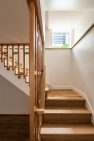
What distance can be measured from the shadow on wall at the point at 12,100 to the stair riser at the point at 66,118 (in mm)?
2186

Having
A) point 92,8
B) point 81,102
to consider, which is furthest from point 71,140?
point 92,8

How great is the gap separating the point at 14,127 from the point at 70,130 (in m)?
2.54

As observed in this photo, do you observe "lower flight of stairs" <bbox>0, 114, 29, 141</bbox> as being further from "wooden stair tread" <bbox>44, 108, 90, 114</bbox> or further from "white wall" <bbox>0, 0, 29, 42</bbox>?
"white wall" <bbox>0, 0, 29, 42</bbox>

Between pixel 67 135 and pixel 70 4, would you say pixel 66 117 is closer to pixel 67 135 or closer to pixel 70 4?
pixel 67 135

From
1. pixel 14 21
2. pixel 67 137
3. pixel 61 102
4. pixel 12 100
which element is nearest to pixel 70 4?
pixel 14 21

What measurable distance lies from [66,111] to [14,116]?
251 cm

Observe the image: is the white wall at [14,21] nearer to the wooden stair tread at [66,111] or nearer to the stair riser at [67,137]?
the wooden stair tread at [66,111]

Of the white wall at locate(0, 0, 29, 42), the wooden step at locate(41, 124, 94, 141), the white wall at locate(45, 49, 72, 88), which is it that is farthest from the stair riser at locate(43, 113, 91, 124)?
the white wall at locate(45, 49, 72, 88)

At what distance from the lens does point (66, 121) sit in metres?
3.58

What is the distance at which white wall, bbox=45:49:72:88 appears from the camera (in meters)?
6.03

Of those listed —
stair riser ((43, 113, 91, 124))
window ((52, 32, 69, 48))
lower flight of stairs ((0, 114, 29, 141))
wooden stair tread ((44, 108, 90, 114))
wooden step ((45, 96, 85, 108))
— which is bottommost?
lower flight of stairs ((0, 114, 29, 141))

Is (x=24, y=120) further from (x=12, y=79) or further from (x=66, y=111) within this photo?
(x=66, y=111)

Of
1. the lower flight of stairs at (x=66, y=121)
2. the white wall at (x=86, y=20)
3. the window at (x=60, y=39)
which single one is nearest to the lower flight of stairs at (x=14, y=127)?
the lower flight of stairs at (x=66, y=121)

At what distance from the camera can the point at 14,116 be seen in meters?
5.77
